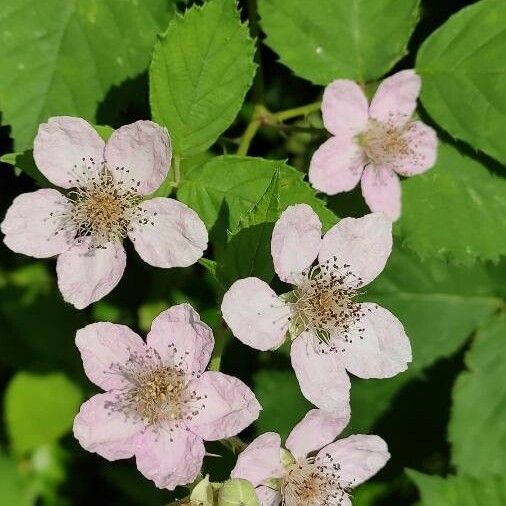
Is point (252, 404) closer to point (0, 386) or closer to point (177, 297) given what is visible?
point (177, 297)

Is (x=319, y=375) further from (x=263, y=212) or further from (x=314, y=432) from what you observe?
(x=263, y=212)

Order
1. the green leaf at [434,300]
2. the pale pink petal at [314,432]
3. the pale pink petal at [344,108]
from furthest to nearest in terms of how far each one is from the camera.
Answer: the green leaf at [434,300], the pale pink petal at [344,108], the pale pink petal at [314,432]

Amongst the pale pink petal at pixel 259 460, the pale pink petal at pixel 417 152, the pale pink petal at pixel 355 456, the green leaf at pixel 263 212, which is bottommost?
the pale pink petal at pixel 355 456

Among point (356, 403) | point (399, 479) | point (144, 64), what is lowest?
point (399, 479)

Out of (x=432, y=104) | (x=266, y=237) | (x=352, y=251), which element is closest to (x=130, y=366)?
(x=266, y=237)

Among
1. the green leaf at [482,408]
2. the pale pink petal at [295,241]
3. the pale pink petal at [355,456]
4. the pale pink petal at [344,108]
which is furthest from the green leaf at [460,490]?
the pale pink petal at [344,108]

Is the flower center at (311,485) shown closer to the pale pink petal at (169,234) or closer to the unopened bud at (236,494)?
the unopened bud at (236,494)
